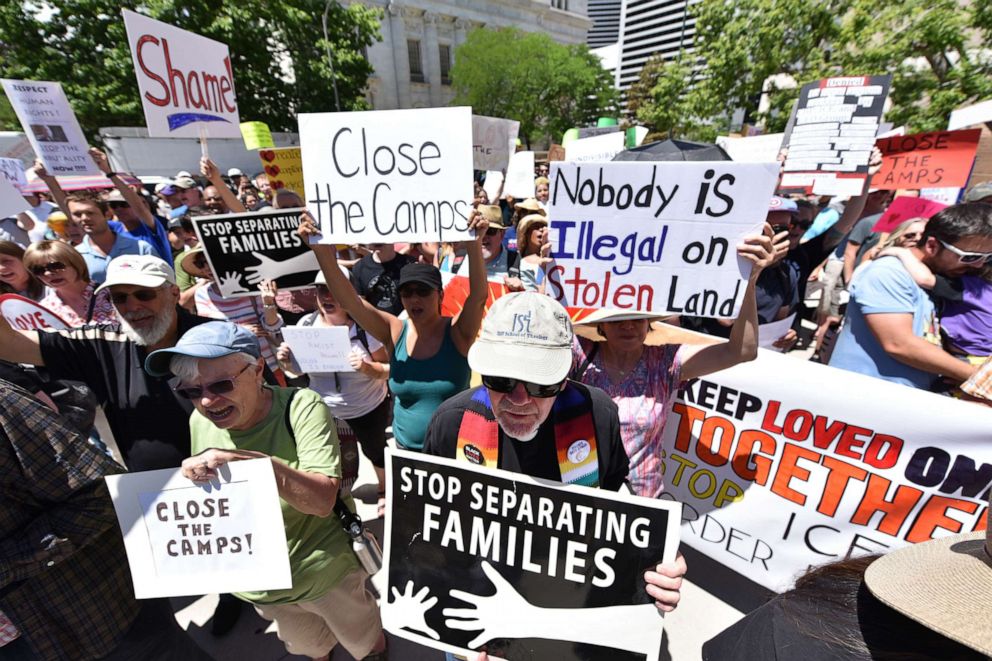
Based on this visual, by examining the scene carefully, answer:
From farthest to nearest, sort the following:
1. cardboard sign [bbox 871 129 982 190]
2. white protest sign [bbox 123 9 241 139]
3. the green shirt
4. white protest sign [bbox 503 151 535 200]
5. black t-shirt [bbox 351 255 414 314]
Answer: white protest sign [bbox 503 151 535 200] → cardboard sign [bbox 871 129 982 190] → black t-shirt [bbox 351 255 414 314] → white protest sign [bbox 123 9 241 139] → the green shirt

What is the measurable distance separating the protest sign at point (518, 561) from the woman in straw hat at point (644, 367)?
0.52 metres

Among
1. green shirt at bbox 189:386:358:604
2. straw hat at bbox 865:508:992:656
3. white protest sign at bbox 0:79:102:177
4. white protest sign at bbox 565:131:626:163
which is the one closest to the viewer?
straw hat at bbox 865:508:992:656

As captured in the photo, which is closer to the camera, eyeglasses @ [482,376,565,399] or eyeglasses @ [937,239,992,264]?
eyeglasses @ [482,376,565,399]

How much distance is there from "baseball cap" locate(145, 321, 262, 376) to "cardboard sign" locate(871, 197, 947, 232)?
18.2 feet

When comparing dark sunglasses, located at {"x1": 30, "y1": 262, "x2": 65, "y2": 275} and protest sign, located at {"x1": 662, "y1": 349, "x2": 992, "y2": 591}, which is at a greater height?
dark sunglasses, located at {"x1": 30, "y1": 262, "x2": 65, "y2": 275}

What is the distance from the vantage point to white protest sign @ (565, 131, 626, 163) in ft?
19.2

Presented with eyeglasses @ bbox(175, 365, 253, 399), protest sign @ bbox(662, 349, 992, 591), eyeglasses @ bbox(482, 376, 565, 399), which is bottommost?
protest sign @ bbox(662, 349, 992, 591)

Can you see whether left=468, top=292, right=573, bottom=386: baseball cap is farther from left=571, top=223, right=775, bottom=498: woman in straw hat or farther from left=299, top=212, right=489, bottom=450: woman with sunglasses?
left=299, top=212, right=489, bottom=450: woman with sunglasses

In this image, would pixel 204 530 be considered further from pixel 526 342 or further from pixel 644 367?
pixel 644 367

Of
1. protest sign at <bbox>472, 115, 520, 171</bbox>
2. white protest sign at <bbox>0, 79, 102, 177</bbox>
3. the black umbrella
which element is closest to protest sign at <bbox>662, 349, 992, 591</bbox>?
the black umbrella

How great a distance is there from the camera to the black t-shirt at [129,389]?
2002 millimetres

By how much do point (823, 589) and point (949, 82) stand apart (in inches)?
508

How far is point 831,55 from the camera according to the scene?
1119 centimetres

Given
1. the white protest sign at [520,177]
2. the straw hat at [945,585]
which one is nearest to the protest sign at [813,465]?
the straw hat at [945,585]
